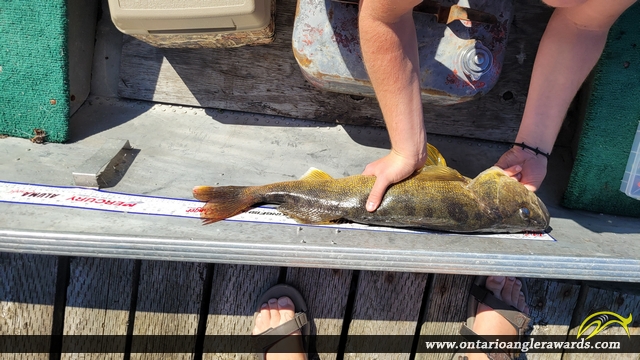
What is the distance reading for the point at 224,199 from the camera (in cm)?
200

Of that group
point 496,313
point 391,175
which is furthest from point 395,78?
point 496,313

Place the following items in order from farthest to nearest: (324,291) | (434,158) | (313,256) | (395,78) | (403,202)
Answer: (324,291)
(434,158)
(403,202)
(313,256)
(395,78)

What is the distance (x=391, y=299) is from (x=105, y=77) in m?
2.00

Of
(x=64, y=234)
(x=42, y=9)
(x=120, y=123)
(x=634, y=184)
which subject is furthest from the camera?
(x=120, y=123)

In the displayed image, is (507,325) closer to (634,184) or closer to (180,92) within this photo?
(634,184)

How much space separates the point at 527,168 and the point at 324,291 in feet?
3.94

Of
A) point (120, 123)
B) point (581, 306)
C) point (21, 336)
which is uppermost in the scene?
point (120, 123)

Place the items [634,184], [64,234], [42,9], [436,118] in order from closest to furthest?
[64,234] → [42,9] → [634,184] → [436,118]

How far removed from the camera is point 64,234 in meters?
1.72

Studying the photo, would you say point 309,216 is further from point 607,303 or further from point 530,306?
point 607,303

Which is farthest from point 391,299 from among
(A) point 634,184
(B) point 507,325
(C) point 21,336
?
(C) point 21,336

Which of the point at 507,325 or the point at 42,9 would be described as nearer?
the point at 42,9

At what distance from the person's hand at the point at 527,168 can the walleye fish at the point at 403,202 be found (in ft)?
0.39

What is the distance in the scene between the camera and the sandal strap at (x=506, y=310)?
2461 mm
